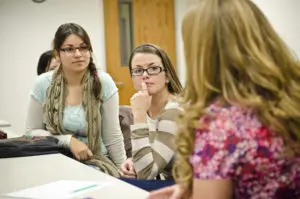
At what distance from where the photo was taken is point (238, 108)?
2.63ft

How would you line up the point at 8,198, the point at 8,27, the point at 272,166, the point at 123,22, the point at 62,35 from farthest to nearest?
the point at 123,22 < the point at 8,27 < the point at 62,35 < the point at 8,198 < the point at 272,166

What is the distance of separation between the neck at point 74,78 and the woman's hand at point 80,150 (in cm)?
43

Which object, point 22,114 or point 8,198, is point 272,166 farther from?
point 22,114

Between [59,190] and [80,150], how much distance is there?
2.65ft

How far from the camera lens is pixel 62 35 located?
2.35 metres

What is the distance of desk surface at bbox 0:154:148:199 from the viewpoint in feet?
4.13

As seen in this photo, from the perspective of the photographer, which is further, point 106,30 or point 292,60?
point 106,30

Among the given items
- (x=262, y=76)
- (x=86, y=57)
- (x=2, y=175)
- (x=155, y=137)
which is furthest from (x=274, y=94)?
(x=86, y=57)

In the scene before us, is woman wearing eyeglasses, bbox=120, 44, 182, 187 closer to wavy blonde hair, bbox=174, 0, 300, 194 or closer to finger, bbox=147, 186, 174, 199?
finger, bbox=147, 186, 174, 199

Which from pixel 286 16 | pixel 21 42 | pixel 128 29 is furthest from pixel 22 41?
pixel 286 16

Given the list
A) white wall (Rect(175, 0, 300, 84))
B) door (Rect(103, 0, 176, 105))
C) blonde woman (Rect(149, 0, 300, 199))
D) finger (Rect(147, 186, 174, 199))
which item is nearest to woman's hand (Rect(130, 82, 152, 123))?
finger (Rect(147, 186, 174, 199))

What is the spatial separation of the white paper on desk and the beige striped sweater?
28 cm

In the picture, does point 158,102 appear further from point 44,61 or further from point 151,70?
point 44,61

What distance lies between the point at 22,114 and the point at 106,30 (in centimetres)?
147
